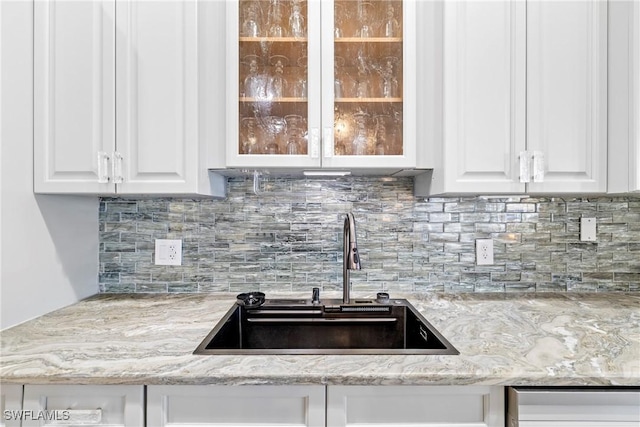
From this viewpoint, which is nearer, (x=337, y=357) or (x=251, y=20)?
(x=337, y=357)

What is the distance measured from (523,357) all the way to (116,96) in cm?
154

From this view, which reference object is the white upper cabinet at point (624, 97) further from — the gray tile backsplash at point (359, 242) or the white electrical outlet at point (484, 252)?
the white electrical outlet at point (484, 252)

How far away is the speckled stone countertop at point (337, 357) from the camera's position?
953mm

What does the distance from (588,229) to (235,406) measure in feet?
5.36

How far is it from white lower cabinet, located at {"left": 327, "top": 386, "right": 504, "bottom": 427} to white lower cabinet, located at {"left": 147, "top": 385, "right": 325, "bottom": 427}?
0.19ft

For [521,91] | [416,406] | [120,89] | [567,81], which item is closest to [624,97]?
[567,81]

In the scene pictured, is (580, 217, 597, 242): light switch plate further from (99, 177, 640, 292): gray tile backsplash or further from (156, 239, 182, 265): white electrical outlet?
(156, 239, 182, 265): white electrical outlet

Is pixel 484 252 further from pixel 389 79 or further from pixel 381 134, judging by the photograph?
pixel 389 79

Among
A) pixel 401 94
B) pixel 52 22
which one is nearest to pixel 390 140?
pixel 401 94

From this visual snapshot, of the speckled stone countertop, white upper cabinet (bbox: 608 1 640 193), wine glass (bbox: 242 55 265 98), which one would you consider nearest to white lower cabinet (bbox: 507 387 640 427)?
the speckled stone countertop

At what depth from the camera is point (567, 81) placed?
1.42 meters

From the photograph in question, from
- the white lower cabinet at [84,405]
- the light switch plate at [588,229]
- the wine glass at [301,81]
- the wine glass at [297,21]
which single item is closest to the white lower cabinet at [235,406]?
the white lower cabinet at [84,405]

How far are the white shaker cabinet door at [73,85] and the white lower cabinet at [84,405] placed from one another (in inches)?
26.7

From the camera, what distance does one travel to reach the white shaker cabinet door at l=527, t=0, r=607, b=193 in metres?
1.41
